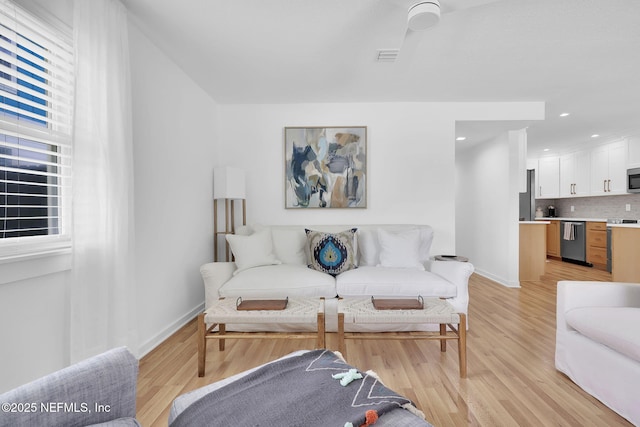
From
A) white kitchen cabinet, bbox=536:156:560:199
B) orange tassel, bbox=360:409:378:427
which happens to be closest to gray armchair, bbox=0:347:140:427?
orange tassel, bbox=360:409:378:427

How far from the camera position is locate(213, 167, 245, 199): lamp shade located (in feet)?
11.1

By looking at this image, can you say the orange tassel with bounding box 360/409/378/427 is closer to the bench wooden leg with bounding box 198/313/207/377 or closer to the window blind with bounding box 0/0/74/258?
the bench wooden leg with bounding box 198/313/207/377

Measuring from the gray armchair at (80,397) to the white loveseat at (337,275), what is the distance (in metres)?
1.62

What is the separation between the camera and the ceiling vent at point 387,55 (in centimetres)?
249

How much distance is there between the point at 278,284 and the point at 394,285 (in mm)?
1028

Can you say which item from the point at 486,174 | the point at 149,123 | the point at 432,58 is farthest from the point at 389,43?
the point at 486,174

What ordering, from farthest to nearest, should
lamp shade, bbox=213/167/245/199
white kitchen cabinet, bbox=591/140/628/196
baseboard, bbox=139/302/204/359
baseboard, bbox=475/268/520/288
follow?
white kitchen cabinet, bbox=591/140/628/196 → baseboard, bbox=475/268/520/288 → lamp shade, bbox=213/167/245/199 → baseboard, bbox=139/302/204/359

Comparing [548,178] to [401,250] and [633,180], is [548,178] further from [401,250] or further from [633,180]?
[401,250]

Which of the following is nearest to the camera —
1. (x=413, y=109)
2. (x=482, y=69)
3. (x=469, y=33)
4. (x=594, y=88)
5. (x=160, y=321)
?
(x=469, y=33)

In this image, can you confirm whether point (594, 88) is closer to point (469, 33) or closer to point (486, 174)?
point (486, 174)

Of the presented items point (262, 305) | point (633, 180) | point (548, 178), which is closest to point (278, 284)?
point (262, 305)

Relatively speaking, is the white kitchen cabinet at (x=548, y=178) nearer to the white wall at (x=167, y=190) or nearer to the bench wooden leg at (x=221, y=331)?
the white wall at (x=167, y=190)

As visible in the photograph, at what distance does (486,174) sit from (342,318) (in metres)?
4.11

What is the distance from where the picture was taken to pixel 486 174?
4801 mm
